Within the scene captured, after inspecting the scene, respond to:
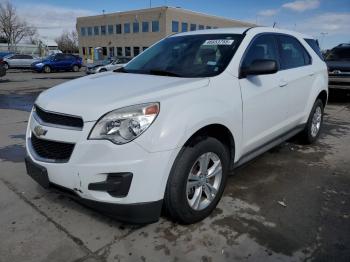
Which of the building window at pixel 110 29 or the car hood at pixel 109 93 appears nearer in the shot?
the car hood at pixel 109 93

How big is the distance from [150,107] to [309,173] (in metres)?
2.75

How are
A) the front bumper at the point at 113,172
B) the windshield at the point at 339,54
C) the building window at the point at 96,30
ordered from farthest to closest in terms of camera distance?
the building window at the point at 96,30 < the windshield at the point at 339,54 < the front bumper at the point at 113,172

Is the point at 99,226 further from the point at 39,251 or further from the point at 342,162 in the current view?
the point at 342,162

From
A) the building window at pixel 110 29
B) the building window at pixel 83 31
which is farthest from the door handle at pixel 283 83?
the building window at pixel 83 31

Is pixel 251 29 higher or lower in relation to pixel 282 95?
higher

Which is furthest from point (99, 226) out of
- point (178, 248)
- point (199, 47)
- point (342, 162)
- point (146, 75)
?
point (342, 162)

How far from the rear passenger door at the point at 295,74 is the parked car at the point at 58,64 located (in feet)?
85.2

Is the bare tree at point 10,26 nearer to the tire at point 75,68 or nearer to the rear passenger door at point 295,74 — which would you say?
the tire at point 75,68

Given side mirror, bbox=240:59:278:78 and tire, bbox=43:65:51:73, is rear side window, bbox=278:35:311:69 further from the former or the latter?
tire, bbox=43:65:51:73

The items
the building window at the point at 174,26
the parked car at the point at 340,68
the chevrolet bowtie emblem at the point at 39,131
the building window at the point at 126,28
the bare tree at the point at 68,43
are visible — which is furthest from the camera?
the bare tree at the point at 68,43

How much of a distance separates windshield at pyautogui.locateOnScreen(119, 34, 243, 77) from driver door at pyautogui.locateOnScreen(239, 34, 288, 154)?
24cm

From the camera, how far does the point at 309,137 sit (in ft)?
17.9

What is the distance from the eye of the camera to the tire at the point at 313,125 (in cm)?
527

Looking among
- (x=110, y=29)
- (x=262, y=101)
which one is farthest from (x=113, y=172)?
(x=110, y=29)
